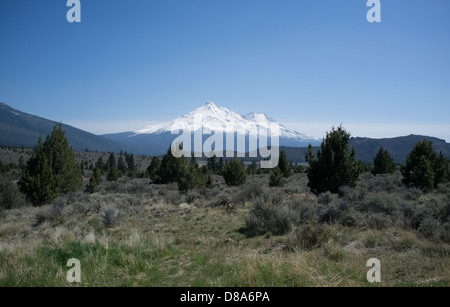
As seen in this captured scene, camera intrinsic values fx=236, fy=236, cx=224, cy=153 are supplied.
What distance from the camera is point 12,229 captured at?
1020 cm

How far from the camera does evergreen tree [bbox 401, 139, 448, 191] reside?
57.9ft

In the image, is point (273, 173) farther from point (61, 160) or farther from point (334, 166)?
point (61, 160)

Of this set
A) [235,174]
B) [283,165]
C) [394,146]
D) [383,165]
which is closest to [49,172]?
[235,174]

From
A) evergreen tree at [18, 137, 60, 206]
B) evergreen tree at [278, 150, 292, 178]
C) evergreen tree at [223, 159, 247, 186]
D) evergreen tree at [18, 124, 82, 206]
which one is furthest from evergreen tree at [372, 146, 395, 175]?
evergreen tree at [18, 137, 60, 206]

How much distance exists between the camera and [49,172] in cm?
1812

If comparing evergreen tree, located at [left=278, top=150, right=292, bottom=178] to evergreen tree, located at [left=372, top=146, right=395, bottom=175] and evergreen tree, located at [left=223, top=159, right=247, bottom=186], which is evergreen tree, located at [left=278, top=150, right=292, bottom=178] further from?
evergreen tree, located at [left=223, top=159, right=247, bottom=186]

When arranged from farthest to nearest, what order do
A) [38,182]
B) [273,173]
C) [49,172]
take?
[273,173] < [49,172] < [38,182]

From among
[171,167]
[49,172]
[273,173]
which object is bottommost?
[273,173]

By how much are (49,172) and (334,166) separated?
20.3 meters

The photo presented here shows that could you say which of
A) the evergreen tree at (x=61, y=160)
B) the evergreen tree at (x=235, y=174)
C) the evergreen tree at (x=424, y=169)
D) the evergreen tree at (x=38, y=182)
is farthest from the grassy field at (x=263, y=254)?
the evergreen tree at (x=235, y=174)

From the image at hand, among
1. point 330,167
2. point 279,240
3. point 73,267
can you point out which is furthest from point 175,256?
point 330,167

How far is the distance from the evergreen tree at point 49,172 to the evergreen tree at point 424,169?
27.7 metres

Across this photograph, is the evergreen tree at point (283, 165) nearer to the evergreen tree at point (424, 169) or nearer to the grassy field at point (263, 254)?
the evergreen tree at point (424, 169)
